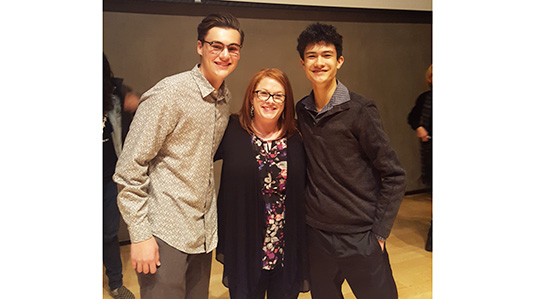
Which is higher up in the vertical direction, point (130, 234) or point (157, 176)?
point (157, 176)

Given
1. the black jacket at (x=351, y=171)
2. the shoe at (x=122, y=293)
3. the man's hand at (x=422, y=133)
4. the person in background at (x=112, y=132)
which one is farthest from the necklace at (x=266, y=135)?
the shoe at (x=122, y=293)

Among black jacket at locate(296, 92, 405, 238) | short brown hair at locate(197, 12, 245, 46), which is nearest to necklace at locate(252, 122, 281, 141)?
black jacket at locate(296, 92, 405, 238)

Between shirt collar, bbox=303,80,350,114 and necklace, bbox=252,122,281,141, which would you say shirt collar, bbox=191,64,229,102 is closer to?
necklace, bbox=252,122,281,141

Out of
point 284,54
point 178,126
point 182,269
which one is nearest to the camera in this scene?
point 178,126

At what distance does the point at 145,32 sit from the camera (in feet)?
5.87

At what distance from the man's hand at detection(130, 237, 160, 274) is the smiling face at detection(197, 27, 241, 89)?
0.63 m

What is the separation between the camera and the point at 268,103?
1769 millimetres

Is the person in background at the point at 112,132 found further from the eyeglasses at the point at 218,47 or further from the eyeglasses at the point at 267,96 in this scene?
the eyeglasses at the point at 267,96

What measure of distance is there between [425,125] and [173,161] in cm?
120

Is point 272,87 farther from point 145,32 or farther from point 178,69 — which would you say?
point 145,32

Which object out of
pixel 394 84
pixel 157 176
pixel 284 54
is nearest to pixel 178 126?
pixel 157 176

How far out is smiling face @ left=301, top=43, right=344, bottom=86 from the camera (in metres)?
1.81

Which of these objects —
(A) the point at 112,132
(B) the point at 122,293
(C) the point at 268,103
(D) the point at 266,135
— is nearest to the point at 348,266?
(D) the point at 266,135
